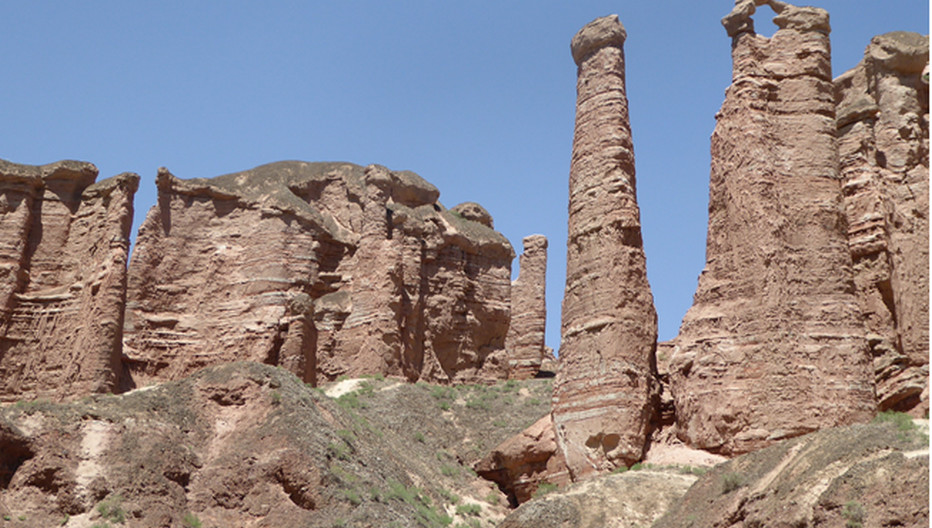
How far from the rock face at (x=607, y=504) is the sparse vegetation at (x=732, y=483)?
3.32 metres

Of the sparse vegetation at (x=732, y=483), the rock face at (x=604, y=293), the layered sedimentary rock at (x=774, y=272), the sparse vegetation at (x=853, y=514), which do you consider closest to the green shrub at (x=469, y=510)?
the rock face at (x=604, y=293)

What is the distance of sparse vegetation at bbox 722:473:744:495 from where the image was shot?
2608cm

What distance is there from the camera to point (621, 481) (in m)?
31.1

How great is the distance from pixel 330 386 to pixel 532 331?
14.8 metres

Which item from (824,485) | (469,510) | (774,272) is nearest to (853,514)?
(824,485)

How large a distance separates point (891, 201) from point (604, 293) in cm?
839

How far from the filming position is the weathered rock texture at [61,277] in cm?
5016

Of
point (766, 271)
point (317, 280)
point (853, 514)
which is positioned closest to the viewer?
point (853, 514)

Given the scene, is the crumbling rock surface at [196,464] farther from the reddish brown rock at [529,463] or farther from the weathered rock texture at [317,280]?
the weathered rock texture at [317,280]

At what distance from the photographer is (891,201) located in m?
35.0

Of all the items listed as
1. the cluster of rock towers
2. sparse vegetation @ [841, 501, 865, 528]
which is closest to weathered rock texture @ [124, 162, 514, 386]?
the cluster of rock towers

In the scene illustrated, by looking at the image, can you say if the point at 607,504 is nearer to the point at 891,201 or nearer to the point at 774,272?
the point at 774,272

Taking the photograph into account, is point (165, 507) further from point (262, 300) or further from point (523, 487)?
point (262, 300)

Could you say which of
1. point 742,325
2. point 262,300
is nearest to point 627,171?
point 742,325
